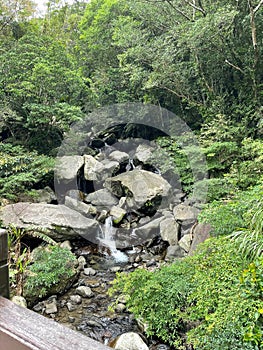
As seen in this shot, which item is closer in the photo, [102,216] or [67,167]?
[102,216]

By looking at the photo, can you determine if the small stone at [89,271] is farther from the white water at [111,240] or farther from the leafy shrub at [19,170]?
the leafy shrub at [19,170]

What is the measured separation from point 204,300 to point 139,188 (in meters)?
5.03

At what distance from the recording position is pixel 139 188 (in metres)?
7.59

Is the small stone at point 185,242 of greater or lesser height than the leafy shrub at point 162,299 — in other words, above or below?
below

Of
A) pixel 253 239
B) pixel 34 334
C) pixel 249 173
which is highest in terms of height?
pixel 34 334

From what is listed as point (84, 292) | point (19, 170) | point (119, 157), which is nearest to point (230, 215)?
point (84, 292)

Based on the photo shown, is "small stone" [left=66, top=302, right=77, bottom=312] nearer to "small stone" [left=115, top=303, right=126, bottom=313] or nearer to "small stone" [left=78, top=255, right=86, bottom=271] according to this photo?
"small stone" [left=115, top=303, right=126, bottom=313]

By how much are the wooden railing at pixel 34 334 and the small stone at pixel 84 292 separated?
4074 mm

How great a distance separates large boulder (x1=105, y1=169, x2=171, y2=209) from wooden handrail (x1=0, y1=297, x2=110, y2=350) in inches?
265

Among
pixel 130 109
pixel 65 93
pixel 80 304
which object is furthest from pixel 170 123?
pixel 80 304

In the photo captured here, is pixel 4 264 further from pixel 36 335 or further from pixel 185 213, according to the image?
pixel 185 213

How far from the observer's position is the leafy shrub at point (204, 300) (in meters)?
2.14

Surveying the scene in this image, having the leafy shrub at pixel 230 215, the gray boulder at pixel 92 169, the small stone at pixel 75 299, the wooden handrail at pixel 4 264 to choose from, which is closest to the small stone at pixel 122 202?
the gray boulder at pixel 92 169

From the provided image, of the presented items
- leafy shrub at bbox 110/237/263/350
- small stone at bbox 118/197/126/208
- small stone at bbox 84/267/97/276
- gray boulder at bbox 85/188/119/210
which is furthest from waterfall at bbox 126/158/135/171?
leafy shrub at bbox 110/237/263/350
